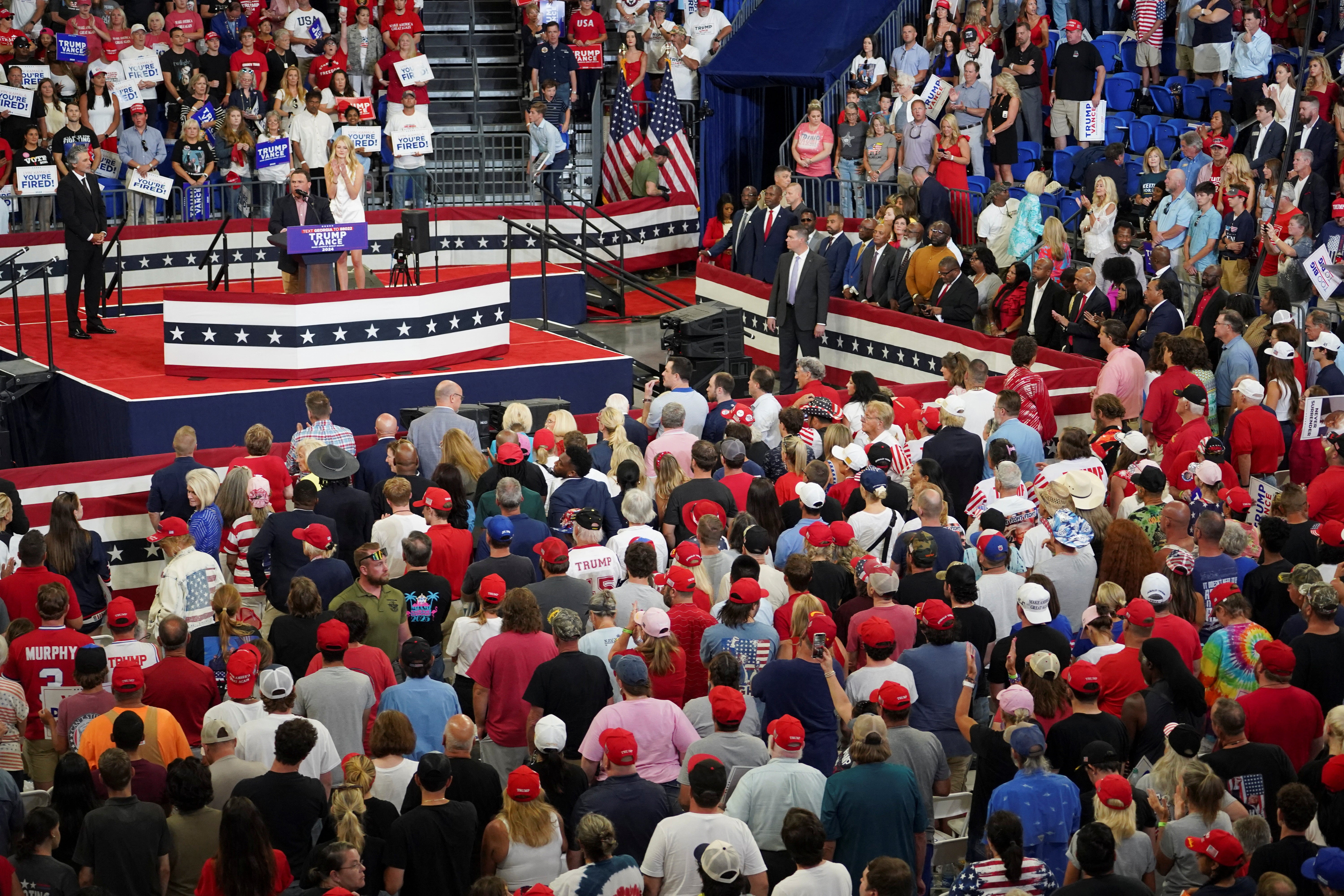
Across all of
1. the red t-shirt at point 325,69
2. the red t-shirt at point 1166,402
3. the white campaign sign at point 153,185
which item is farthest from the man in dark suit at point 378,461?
the red t-shirt at point 325,69

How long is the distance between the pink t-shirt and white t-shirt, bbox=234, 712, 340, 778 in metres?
1.14

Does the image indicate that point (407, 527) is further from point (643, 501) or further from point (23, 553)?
point (23, 553)

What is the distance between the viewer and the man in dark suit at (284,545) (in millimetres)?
10273

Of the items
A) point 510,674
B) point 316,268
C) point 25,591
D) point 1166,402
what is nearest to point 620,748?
point 510,674

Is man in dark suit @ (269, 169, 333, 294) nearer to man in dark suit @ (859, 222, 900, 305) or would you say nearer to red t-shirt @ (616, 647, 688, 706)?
man in dark suit @ (859, 222, 900, 305)

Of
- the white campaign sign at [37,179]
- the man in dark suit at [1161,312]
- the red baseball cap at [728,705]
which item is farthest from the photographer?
the white campaign sign at [37,179]

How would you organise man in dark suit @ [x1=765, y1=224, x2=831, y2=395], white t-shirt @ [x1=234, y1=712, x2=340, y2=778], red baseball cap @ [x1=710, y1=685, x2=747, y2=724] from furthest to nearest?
man in dark suit @ [x1=765, y1=224, x2=831, y2=395], white t-shirt @ [x1=234, y1=712, x2=340, y2=778], red baseball cap @ [x1=710, y1=685, x2=747, y2=724]

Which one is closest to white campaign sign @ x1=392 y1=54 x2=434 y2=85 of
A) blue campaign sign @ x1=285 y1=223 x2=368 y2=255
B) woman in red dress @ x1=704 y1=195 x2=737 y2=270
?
woman in red dress @ x1=704 y1=195 x2=737 y2=270

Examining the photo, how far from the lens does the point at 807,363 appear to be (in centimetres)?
1376

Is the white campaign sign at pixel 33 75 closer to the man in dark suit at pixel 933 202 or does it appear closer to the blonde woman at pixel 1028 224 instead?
the man in dark suit at pixel 933 202

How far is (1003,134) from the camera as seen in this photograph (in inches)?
802

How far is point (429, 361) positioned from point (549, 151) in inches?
315

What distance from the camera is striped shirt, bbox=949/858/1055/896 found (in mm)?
6566

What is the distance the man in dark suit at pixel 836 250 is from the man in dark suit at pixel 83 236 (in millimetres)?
7708
